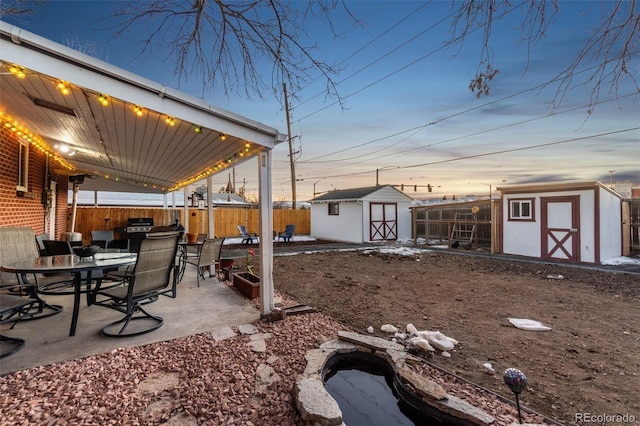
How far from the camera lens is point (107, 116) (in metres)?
3.41

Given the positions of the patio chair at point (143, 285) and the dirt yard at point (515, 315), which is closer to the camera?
the dirt yard at point (515, 315)

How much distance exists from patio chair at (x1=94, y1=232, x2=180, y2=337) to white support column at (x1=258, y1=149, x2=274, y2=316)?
3.18 ft

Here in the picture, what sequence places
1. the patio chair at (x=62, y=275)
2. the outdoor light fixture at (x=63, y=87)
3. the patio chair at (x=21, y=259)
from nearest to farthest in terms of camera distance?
the outdoor light fixture at (x=63, y=87), the patio chair at (x=21, y=259), the patio chair at (x=62, y=275)

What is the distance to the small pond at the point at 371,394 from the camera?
Answer: 2.00 meters

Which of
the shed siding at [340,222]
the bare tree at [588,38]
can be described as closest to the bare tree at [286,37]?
the bare tree at [588,38]

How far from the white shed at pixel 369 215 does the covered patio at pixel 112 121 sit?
958 centimetres

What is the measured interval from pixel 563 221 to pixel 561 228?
0.73 feet

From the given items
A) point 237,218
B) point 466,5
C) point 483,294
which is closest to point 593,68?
point 466,5

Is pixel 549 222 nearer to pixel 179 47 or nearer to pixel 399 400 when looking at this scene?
pixel 399 400

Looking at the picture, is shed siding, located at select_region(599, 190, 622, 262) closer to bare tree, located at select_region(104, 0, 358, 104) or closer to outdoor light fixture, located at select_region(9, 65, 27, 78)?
bare tree, located at select_region(104, 0, 358, 104)

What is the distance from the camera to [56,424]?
165cm

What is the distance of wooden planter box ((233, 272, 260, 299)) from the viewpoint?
422cm

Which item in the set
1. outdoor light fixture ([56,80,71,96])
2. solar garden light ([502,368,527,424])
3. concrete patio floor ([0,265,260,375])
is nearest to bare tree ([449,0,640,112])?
solar garden light ([502,368,527,424])

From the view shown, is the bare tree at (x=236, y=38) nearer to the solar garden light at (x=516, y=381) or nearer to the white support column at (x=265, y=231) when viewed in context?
the white support column at (x=265, y=231)
